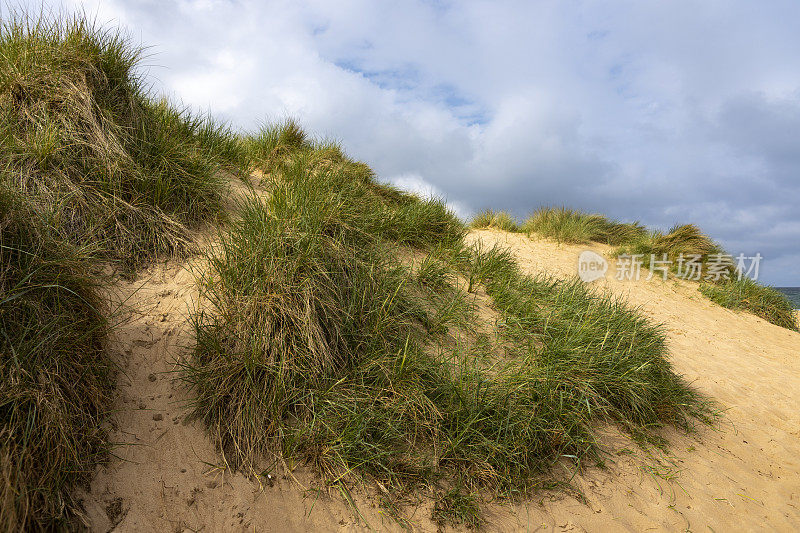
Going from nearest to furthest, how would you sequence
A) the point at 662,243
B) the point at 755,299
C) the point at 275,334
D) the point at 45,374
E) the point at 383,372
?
the point at 45,374
the point at 275,334
the point at 383,372
the point at 755,299
the point at 662,243

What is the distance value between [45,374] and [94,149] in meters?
2.34

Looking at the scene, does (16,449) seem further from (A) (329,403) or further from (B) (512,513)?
(B) (512,513)

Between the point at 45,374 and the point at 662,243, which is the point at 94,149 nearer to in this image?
the point at 45,374

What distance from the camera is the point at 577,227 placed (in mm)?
8922

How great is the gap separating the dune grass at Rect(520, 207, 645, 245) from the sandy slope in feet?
15.0

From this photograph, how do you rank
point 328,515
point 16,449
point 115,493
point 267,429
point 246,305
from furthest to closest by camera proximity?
point 246,305
point 267,429
point 328,515
point 115,493
point 16,449

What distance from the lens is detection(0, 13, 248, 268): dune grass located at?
10.7 ft

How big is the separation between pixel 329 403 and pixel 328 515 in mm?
597

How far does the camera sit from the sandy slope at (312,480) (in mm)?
2154

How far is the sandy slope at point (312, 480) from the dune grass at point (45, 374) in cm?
17

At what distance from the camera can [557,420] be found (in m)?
2.90

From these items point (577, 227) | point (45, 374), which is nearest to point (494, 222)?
point (577, 227)

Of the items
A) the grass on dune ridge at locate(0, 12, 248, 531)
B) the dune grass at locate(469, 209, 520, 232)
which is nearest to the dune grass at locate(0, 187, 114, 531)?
the grass on dune ridge at locate(0, 12, 248, 531)

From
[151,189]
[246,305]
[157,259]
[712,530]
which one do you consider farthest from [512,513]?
[151,189]
